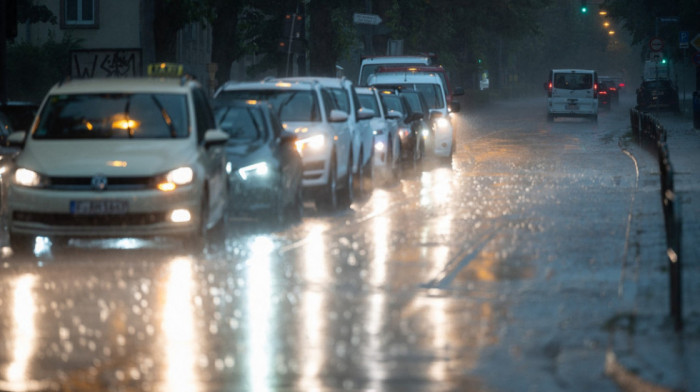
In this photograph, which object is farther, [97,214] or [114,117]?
[114,117]

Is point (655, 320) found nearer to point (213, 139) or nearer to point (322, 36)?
point (213, 139)

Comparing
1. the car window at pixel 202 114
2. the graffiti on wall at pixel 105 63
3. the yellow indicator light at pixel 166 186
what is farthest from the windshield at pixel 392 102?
the yellow indicator light at pixel 166 186

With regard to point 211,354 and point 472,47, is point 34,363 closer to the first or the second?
point 211,354

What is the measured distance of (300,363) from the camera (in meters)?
8.37

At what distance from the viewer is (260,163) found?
1733cm

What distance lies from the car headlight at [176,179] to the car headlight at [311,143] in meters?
5.72

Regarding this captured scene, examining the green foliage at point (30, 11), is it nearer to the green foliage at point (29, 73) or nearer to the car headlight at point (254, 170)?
the green foliage at point (29, 73)

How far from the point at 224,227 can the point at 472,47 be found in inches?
2704

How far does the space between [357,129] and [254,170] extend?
5.72 metres

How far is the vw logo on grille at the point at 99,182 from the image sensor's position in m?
14.0

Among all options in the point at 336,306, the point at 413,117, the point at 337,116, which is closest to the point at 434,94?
the point at 413,117

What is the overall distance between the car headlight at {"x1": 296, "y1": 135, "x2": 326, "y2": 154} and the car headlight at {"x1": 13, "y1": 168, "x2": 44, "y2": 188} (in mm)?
6140

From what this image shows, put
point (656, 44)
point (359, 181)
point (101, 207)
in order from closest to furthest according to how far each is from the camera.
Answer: point (101, 207)
point (359, 181)
point (656, 44)

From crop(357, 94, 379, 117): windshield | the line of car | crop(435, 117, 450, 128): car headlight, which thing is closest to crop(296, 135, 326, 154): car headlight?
the line of car
